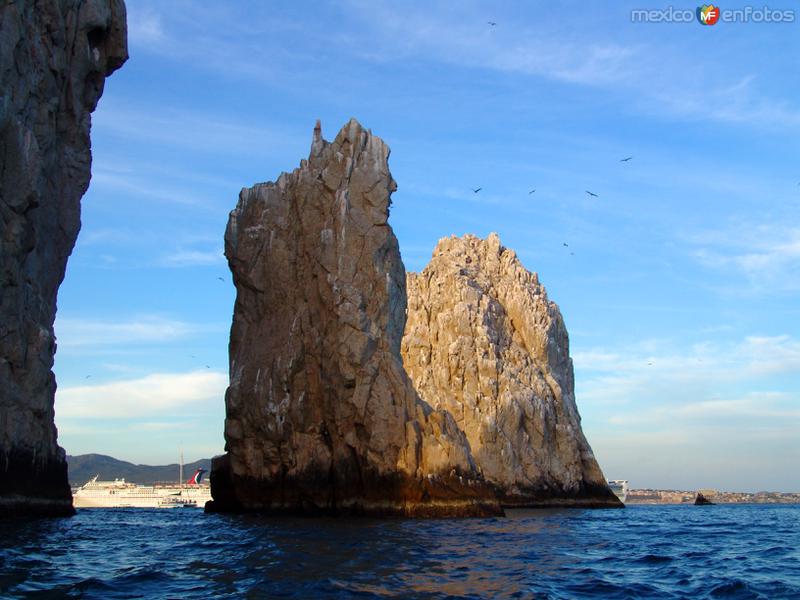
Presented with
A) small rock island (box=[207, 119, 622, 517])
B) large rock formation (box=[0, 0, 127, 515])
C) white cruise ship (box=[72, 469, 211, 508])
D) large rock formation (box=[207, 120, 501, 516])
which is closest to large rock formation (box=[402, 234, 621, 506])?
small rock island (box=[207, 119, 622, 517])

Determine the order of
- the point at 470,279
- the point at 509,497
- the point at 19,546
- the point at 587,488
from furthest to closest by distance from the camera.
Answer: the point at 470,279 < the point at 587,488 < the point at 509,497 < the point at 19,546

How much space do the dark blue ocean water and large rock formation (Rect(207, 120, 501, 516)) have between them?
8145 millimetres

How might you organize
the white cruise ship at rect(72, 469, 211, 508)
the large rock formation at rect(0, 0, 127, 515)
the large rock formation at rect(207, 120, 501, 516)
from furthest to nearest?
the white cruise ship at rect(72, 469, 211, 508) → the large rock formation at rect(207, 120, 501, 516) → the large rock formation at rect(0, 0, 127, 515)

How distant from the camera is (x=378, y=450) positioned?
4375 cm

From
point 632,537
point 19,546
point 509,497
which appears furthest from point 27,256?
point 509,497

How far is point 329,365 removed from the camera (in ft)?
153

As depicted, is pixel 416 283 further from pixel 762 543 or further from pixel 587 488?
pixel 762 543

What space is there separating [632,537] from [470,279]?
6024 cm

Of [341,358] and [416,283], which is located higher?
[416,283]

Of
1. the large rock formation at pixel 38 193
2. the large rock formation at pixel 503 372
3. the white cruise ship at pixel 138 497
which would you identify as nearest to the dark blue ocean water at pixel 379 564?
the large rock formation at pixel 38 193

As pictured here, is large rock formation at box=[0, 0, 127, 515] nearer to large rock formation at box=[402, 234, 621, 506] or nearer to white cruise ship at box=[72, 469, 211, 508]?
large rock formation at box=[402, 234, 621, 506]

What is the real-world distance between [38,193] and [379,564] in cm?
2073

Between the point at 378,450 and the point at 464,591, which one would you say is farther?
the point at 378,450

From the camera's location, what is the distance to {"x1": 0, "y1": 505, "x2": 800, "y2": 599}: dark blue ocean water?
17.5 meters
